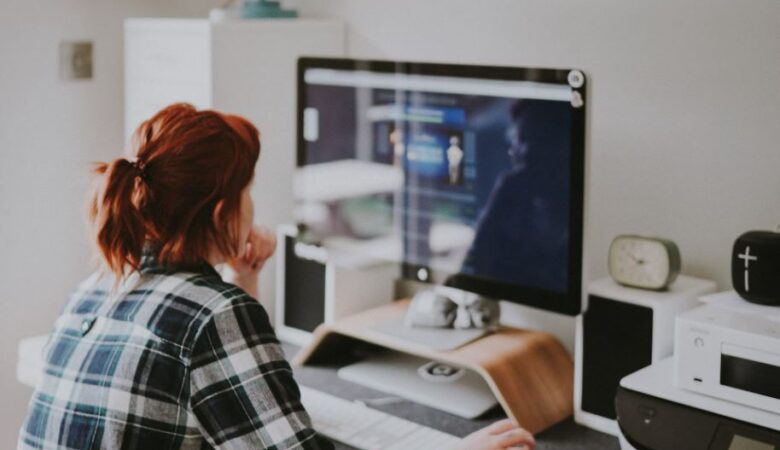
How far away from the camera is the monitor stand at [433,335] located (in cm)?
202

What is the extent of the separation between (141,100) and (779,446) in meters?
1.65

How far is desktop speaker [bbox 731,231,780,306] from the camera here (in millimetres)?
1684

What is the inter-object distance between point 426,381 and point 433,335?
0.09 metres

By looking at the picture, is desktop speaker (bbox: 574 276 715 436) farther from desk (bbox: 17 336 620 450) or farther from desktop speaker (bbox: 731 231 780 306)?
desktop speaker (bbox: 731 231 780 306)

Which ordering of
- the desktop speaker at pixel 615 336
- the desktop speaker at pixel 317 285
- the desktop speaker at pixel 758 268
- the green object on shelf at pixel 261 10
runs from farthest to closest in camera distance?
the green object on shelf at pixel 261 10, the desktop speaker at pixel 317 285, the desktop speaker at pixel 615 336, the desktop speaker at pixel 758 268

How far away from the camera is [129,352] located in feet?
4.72

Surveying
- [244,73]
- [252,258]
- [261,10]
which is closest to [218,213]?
[252,258]

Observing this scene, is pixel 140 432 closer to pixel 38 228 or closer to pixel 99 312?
pixel 99 312

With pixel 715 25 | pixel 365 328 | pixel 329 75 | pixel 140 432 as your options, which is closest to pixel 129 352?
pixel 140 432

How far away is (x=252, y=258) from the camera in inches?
78.1

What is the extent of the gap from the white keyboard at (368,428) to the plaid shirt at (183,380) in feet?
1.17

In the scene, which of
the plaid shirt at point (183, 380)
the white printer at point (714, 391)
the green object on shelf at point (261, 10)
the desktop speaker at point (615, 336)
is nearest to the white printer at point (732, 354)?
the white printer at point (714, 391)

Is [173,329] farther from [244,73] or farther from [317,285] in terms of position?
[244,73]

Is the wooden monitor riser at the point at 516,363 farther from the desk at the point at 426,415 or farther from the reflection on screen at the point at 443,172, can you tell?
the reflection on screen at the point at 443,172
